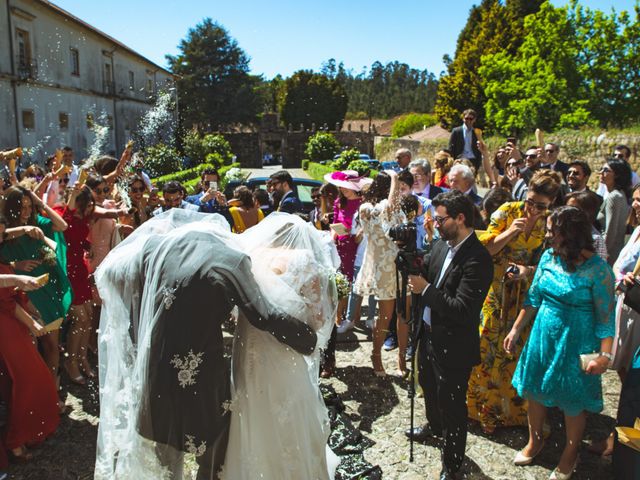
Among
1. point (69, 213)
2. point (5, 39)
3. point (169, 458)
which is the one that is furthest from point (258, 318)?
point (5, 39)

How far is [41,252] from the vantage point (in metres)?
4.52

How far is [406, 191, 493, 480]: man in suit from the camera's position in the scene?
3.33 metres

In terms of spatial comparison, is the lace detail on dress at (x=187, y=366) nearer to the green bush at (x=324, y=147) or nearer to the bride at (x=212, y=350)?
the bride at (x=212, y=350)

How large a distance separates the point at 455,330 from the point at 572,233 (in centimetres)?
100

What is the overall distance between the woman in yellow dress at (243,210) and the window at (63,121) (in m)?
25.7

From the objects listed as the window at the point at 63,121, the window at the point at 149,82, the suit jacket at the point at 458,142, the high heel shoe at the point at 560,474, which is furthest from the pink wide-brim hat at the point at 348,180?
the window at the point at 149,82

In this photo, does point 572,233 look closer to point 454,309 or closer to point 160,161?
point 454,309

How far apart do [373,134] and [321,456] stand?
6030cm

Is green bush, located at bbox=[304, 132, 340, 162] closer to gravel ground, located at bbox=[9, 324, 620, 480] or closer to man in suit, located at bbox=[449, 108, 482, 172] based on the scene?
man in suit, located at bbox=[449, 108, 482, 172]

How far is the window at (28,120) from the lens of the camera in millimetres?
23969

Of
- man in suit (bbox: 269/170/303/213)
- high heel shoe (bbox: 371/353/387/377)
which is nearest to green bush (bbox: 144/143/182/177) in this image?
man in suit (bbox: 269/170/303/213)

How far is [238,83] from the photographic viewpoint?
207 ft

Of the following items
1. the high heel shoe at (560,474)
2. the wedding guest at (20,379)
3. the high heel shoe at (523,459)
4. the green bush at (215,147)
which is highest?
the green bush at (215,147)

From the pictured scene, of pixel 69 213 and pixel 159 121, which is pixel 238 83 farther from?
pixel 69 213
